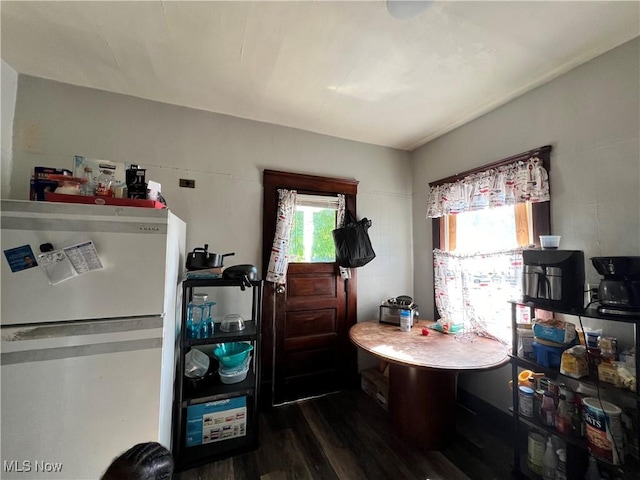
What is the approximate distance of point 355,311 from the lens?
249cm

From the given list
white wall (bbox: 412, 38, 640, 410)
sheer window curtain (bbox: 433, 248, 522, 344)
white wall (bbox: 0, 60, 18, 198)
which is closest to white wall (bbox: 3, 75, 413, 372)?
white wall (bbox: 0, 60, 18, 198)

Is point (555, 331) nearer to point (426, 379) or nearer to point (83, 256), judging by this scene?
point (426, 379)

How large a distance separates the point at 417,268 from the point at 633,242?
61.8 inches

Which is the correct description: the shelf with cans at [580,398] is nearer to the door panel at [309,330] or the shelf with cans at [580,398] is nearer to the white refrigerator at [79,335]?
the door panel at [309,330]

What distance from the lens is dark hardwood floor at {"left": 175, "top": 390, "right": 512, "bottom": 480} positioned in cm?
147

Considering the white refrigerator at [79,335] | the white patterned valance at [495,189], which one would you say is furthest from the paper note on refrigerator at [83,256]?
the white patterned valance at [495,189]

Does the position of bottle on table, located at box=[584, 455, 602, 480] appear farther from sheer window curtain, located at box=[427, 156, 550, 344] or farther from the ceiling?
the ceiling

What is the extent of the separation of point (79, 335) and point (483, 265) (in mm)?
2527

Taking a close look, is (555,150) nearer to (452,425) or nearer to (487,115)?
(487,115)

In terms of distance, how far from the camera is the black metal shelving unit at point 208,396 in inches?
59.5

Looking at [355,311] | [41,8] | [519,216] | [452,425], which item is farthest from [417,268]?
[41,8]

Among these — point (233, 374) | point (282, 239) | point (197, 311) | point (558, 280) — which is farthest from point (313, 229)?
point (558, 280)

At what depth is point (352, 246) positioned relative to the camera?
7.55 feet

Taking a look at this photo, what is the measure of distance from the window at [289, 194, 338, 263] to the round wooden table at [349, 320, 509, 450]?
0.88 m
